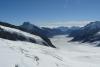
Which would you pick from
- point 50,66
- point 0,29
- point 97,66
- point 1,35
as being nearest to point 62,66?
point 50,66

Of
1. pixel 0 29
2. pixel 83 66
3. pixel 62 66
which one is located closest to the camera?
pixel 62 66

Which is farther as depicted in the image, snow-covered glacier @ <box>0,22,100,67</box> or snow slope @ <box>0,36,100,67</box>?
snow-covered glacier @ <box>0,22,100,67</box>

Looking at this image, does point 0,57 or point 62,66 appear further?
point 62,66

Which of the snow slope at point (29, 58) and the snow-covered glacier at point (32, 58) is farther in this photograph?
the snow-covered glacier at point (32, 58)

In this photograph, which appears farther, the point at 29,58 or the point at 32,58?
the point at 32,58

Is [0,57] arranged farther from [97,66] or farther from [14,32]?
[14,32]

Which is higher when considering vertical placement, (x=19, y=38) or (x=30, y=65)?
(x=19, y=38)

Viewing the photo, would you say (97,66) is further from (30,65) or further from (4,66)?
(4,66)

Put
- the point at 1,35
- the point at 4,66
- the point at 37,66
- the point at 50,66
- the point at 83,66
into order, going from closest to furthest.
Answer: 1. the point at 4,66
2. the point at 37,66
3. the point at 50,66
4. the point at 83,66
5. the point at 1,35

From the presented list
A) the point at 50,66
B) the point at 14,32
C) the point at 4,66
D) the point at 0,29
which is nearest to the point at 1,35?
the point at 0,29
